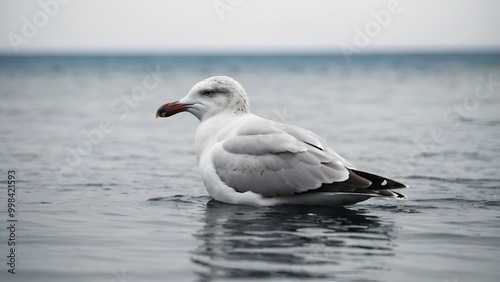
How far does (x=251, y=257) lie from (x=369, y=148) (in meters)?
7.98

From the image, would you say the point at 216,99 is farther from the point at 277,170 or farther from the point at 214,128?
the point at 277,170

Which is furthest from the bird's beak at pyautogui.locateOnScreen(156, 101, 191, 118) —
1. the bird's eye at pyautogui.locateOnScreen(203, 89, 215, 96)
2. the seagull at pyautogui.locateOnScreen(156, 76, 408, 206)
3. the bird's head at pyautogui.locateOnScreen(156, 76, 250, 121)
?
the seagull at pyautogui.locateOnScreen(156, 76, 408, 206)

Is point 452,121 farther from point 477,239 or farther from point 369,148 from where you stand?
point 477,239

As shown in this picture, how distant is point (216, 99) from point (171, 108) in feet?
1.69

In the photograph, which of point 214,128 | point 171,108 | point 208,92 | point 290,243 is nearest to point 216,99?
point 208,92

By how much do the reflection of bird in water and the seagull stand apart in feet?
0.54

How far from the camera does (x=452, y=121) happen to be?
18844 millimetres

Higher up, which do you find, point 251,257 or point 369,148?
point 369,148

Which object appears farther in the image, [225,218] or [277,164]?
[277,164]

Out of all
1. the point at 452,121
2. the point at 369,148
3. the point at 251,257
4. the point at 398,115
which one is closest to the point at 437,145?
the point at 369,148

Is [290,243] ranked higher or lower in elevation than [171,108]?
lower

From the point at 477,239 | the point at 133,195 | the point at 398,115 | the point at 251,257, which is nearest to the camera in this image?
the point at 251,257

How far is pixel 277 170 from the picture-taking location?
8.02 meters

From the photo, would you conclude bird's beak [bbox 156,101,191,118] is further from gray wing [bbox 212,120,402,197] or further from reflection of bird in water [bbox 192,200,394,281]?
reflection of bird in water [bbox 192,200,394,281]
